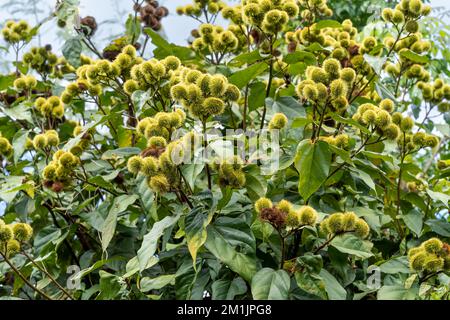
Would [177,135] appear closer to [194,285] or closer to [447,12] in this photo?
[194,285]

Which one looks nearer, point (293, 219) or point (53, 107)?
point (293, 219)

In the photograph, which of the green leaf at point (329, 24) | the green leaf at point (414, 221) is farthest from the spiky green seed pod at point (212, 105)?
the green leaf at point (329, 24)

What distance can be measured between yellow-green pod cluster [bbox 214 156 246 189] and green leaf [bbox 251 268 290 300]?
22 centimetres

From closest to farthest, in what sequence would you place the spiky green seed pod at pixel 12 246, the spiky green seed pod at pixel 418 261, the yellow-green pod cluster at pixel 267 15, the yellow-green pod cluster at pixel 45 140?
the spiky green seed pod at pixel 418 261 → the spiky green seed pod at pixel 12 246 → the yellow-green pod cluster at pixel 267 15 → the yellow-green pod cluster at pixel 45 140

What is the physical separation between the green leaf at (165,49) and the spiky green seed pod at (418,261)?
117 cm

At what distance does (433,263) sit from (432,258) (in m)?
0.01

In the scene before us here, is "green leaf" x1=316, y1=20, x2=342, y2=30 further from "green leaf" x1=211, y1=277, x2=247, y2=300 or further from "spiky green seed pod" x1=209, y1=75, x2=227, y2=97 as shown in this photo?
"green leaf" x1=211, y1=277, x2=247, y2=300

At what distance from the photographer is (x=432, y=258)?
64.7 inches

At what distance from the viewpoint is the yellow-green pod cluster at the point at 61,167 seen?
2.07m

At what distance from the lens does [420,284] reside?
1697 millimetres

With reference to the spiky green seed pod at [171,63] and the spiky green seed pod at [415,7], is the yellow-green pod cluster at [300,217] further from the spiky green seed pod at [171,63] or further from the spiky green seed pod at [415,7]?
the spiky green seed pod at [415,7]

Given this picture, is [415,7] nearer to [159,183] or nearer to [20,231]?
[159,183]

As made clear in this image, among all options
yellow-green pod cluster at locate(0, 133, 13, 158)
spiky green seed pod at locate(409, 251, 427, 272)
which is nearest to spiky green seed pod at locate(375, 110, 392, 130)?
spiky green seed pod at locate(409, 251, 427, 272)

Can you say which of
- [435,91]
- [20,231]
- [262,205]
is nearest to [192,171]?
[262,205]
